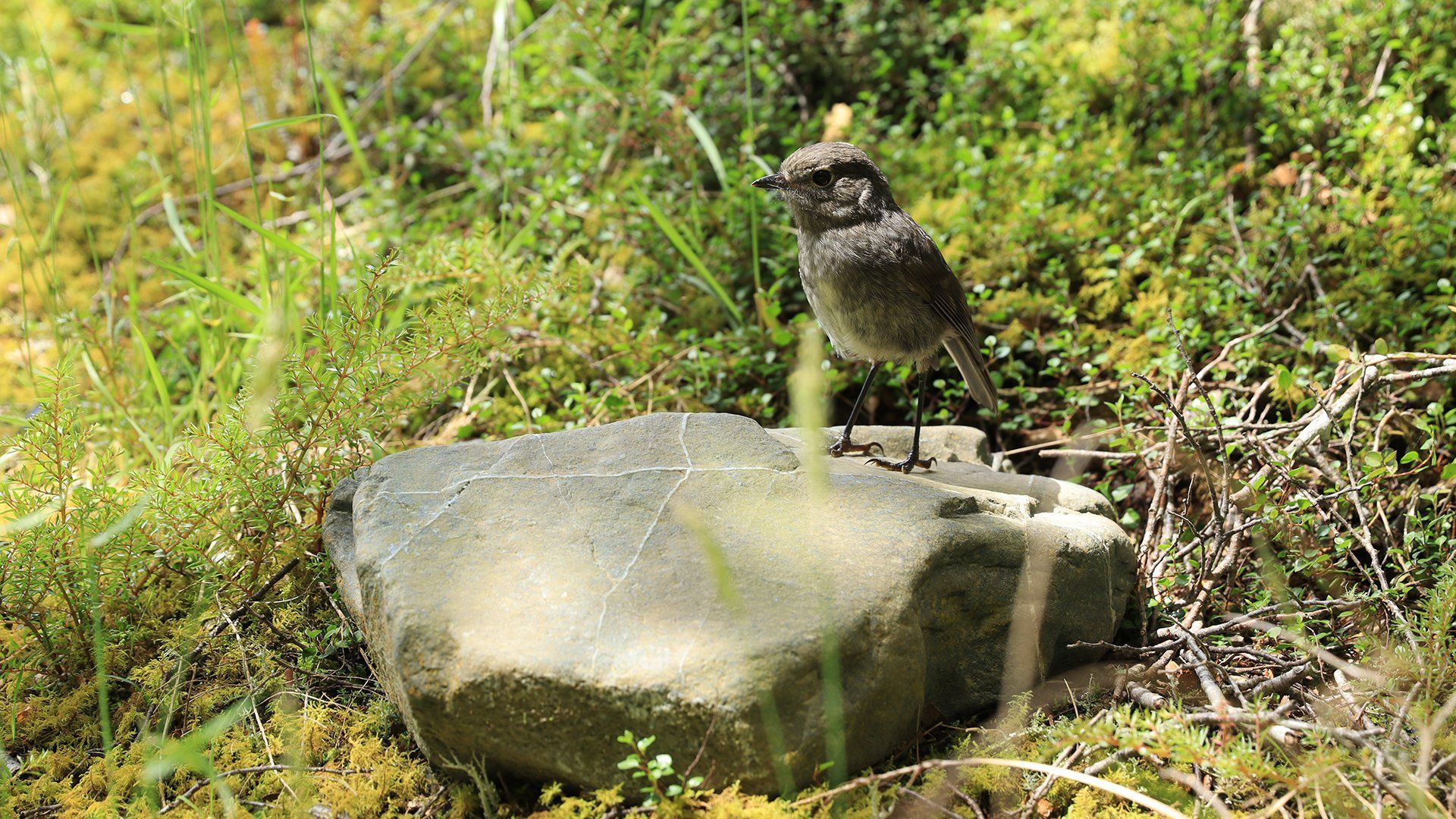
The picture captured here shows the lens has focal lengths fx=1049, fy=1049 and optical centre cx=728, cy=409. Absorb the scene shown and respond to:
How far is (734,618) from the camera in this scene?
2451mm

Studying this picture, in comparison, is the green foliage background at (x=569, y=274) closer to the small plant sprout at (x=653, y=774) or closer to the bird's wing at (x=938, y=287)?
the small plant sprout at (x=653, y=774)

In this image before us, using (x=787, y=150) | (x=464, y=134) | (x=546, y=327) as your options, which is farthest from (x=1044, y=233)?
(x=464, y=134)

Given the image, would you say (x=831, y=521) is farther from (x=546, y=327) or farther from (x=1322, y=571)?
(x=546, y=327)

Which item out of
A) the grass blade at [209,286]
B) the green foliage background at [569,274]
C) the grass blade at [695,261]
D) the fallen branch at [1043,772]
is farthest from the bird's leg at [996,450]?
the grass blade at [209,286]

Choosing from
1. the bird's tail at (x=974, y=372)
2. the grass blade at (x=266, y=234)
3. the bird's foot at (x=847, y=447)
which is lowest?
the bird's foot at (x=847, y=447)

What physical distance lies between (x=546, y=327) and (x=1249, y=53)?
12.7 feet

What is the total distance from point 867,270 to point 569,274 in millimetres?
1459

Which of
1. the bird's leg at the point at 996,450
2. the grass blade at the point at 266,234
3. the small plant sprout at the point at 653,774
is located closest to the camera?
the small plant sprout at the point at 653,774

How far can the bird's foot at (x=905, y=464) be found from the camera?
3.71 m

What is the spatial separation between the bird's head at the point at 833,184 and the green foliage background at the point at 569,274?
0.83 meters

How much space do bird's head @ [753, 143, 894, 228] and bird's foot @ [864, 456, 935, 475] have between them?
2.89 ft

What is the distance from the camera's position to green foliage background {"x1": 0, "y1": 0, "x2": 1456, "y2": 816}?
3033 mm

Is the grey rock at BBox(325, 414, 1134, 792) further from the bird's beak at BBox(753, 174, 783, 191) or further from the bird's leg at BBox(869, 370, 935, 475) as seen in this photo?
the bird's beak at BBox(753, 174, 783, 191)

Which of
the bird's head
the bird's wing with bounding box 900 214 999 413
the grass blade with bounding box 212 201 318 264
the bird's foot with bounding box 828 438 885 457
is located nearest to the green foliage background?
the grass blade with bounding box 212 201 318 264
